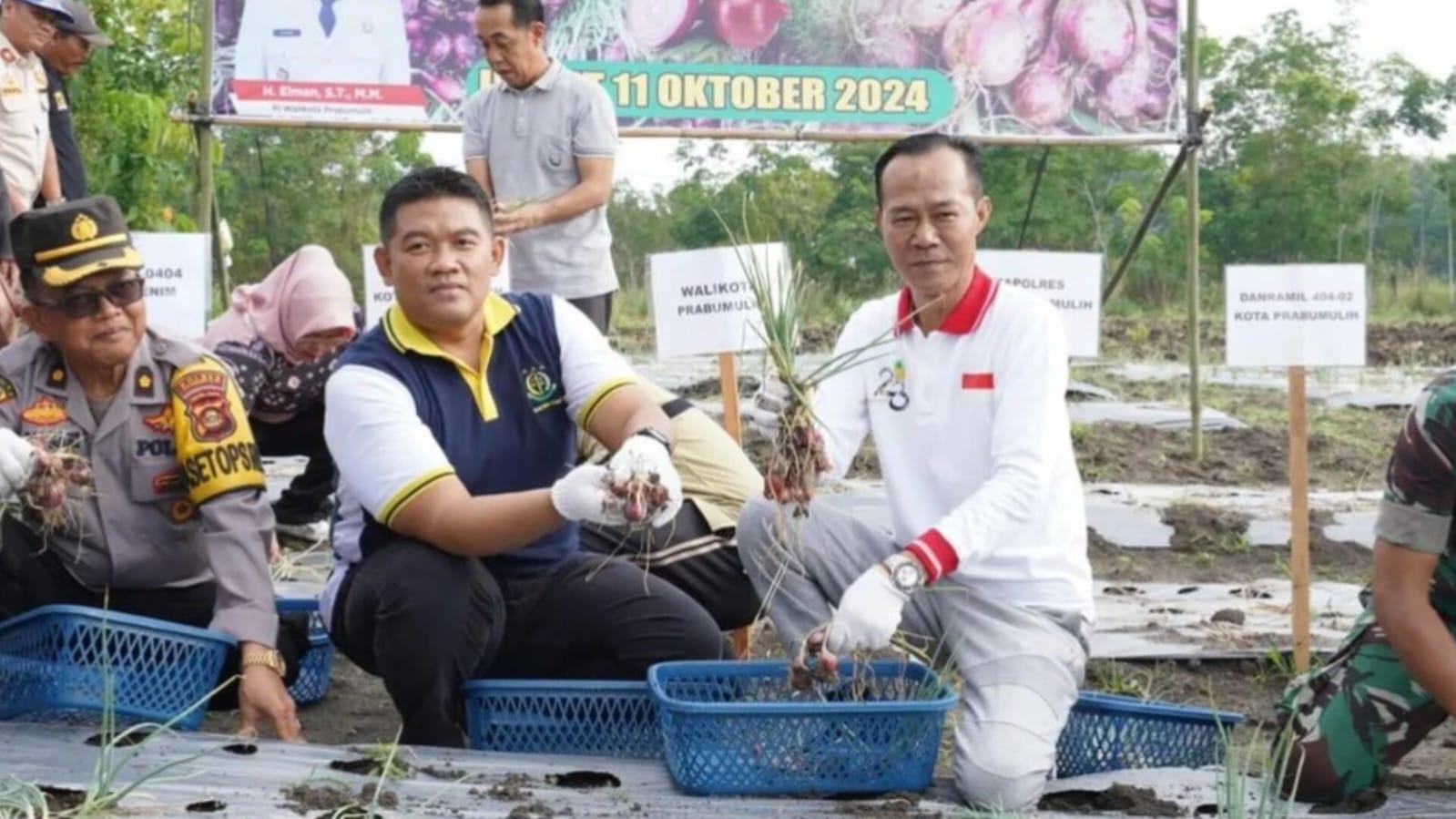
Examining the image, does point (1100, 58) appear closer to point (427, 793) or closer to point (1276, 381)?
point (1276, 381)

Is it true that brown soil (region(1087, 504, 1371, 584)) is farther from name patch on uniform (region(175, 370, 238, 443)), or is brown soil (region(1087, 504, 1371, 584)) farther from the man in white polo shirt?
name patch on uniform (region(175, 370, 238, 443))

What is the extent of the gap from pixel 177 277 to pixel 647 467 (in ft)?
8.10

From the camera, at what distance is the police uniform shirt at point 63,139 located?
18.7 ft

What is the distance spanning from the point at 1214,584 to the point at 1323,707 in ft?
7.13

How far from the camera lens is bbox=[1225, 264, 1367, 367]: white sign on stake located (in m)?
4.14

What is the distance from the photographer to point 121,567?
3.21 metres

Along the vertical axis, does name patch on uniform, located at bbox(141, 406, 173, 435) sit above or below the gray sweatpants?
above

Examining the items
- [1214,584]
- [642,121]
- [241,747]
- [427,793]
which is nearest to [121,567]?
→ [241,747]

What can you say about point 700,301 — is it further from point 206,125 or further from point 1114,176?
point 1114,176

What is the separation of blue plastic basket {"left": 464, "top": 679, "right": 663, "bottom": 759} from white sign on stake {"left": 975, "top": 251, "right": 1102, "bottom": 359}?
217 centimetres

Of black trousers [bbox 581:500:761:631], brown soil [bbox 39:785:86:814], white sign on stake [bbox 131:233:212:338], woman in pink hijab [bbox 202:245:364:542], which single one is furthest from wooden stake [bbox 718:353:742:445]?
brown soil [bbox 39:785:86:814]

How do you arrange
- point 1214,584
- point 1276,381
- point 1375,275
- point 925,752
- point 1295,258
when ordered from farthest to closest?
point 1295,258 < point 1375,275 < point 1276,381 < point 1214,584 < point 925,752

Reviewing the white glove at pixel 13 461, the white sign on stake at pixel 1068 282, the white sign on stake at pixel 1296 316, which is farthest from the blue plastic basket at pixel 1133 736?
the white sign on stake at pixel 1068 282

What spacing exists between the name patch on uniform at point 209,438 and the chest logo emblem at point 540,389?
0.50m
